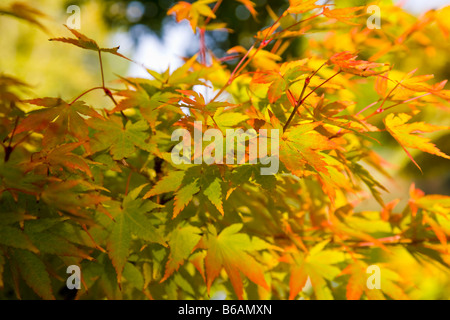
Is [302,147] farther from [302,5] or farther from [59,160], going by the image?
[59,160]

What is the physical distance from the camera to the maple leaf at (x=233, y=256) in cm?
67

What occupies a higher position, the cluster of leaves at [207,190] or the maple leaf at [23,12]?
Answer: the maple leaf at [23,12]

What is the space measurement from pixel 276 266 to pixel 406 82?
1.65 feet

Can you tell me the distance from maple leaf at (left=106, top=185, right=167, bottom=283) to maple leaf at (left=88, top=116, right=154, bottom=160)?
81mm

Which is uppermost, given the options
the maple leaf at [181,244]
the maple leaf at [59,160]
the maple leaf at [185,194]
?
the maple leaf at [59,160]

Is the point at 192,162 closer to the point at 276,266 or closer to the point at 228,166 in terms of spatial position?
the point at 228,166

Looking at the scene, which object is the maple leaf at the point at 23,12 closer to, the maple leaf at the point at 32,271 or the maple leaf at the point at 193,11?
the maple leaf at the point at 193,11

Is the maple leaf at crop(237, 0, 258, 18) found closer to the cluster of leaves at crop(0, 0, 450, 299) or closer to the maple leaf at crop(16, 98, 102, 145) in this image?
the cluster of leaves at crop(0, 0, 450, 299)

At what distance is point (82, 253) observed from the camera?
1.85 feet

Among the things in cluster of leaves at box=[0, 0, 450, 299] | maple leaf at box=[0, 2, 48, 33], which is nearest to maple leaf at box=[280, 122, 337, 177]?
cluster of leaves at box=[0, 0, 450, 299]

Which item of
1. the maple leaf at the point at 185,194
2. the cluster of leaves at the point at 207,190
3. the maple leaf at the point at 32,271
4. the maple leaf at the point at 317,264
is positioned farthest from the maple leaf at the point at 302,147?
the maple leaf at the point at 32,271

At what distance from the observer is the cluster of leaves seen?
0.57 metres

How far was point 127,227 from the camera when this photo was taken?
0.63 metres

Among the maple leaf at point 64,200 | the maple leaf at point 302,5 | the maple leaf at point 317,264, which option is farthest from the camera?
the maple leaf at point 317,264
